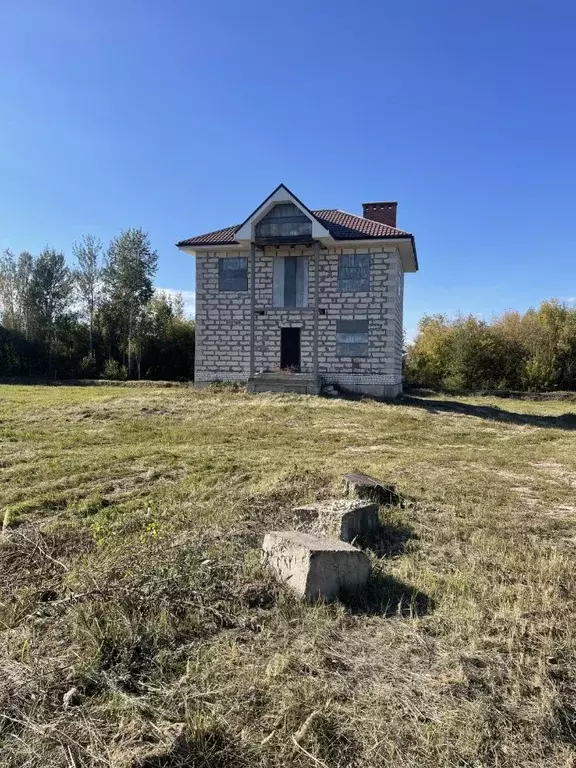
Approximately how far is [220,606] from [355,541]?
5.16 feet

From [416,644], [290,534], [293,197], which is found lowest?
[416,644]

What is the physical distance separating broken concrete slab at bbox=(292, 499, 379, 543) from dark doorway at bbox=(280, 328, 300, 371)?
15.5m

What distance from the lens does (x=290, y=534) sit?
3793mm

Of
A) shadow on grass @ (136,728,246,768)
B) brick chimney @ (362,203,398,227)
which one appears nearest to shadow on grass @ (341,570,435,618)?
shadow on grass @ (136,728,246,768)

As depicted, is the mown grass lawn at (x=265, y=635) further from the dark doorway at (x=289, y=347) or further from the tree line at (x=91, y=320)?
the tree line at (x=91, y=320)

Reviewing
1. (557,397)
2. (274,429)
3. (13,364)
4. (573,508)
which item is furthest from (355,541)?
(13,364)

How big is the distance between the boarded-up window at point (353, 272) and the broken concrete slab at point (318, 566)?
16.7m

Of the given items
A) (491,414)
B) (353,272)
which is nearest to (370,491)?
(491,414)

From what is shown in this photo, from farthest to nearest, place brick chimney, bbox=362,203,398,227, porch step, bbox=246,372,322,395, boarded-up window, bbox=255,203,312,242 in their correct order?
brick chimney, bbox=362,203,398,227 → boarded-up window, bbox=255,203,312,242 → porch step, bbox=246,372,322,395

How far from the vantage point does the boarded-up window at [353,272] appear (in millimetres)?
19516

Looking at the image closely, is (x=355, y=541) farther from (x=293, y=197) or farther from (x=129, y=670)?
(x=293, y=197)

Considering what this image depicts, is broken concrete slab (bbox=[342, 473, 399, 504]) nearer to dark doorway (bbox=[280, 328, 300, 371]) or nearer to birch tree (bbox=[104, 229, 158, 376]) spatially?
dark doorway (bbox=[280, 328, 300, 371])

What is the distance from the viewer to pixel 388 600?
135 inches

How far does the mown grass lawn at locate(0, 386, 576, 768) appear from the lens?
2172 millimetres
